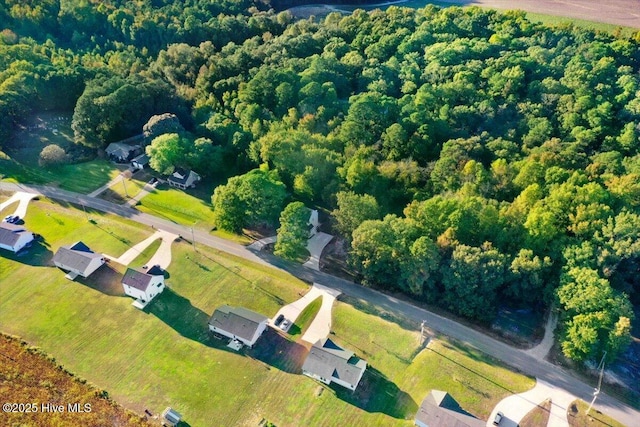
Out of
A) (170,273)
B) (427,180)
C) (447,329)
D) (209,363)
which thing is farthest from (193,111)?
(447,329)

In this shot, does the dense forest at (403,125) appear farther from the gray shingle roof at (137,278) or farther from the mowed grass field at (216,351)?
the gray shingle roof at (137,278)

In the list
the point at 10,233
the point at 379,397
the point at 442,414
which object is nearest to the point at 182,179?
the point at 10,233

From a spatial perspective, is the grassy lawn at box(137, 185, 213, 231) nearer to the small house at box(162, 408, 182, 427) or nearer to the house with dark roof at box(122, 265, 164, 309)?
the house with dark roof at box(122, 265, 164, 309)

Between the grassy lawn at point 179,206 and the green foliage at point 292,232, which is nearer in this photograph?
the green foliage at point 292,232

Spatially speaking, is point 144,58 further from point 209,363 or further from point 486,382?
point 486,382

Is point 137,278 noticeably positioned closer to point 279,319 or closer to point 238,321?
point 238,321

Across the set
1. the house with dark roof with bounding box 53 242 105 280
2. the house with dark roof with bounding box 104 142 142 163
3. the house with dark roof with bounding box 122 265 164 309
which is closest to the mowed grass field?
the house with dark roof with bounding box 53 242 105 280

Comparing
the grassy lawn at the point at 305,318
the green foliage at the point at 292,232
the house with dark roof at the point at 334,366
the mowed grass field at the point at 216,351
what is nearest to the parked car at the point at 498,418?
the mowed grass field at the point at 216,351
